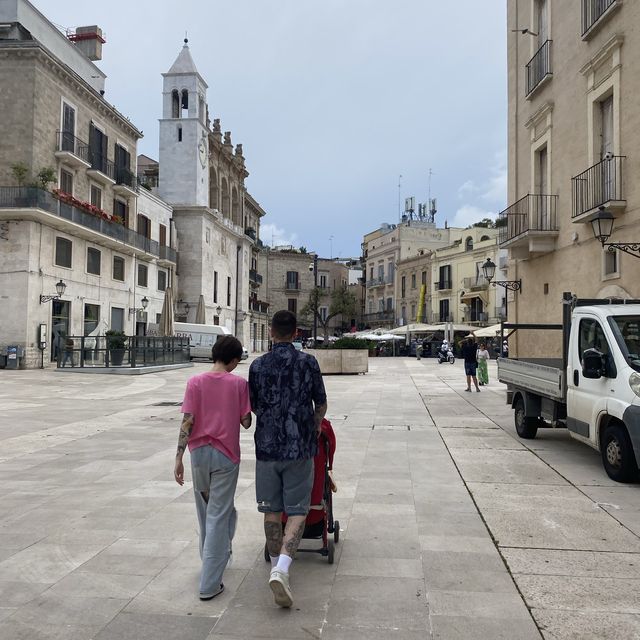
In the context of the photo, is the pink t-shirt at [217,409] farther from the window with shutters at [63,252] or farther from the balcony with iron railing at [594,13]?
the window with shutters at [63,252]

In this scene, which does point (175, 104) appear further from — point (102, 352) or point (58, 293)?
point (102, 352)

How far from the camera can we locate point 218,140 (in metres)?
49.3

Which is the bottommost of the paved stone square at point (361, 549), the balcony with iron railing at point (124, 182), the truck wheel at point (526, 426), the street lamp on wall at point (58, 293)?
the paved stone square at point (361, 549)

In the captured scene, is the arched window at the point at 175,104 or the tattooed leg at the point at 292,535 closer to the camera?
the tattooed leg at the point at 292,535

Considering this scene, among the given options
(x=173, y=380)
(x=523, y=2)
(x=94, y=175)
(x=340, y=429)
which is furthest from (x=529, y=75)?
(x=94, y=175)

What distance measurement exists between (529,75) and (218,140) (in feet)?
119

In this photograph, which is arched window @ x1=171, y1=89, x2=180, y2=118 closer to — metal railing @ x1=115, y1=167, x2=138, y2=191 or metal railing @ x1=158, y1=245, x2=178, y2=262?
metal railing @ x1=158, y1=245, x2=178, y2=262

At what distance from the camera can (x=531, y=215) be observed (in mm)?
15883

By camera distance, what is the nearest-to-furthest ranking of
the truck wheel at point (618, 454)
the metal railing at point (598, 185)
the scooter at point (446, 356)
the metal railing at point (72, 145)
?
the truck wheel at point (618, 454)
the metal railing at point (598, 185)
the metal railing at point (72, 145)
the scooter at point (446, 356)

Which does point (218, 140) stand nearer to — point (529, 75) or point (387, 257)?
point (387, 257)

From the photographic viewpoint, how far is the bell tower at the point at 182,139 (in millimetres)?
44094

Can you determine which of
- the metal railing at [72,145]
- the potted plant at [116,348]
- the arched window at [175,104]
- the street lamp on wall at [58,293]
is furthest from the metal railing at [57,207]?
the arched window at [175,104]

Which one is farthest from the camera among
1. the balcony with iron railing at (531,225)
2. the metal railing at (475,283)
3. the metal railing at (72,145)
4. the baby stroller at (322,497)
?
the metal railing at (475,283)

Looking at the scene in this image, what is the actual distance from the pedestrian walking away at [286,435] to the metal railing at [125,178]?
33531 millimetres
